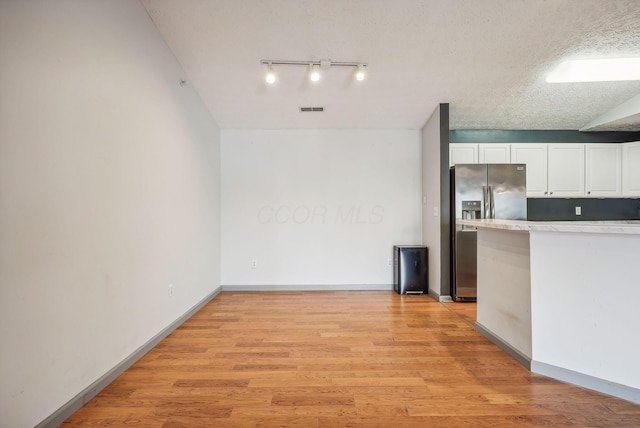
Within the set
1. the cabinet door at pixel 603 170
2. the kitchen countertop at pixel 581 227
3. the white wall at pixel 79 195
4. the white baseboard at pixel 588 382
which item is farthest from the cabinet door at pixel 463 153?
the white wall at pixel 79 195

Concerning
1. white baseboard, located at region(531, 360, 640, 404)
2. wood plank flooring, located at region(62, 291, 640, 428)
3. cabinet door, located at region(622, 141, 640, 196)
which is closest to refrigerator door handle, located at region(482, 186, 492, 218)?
wood plank flooring, located at region(62, 291, 640, 428)

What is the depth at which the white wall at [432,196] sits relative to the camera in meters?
3.77

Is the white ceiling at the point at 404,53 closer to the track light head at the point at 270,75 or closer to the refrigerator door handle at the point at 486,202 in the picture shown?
the track light head at the point at 270,75

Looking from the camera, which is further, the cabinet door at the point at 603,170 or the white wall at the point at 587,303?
the cabinet door at the point at 603,170

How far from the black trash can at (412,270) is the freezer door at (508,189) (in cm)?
114

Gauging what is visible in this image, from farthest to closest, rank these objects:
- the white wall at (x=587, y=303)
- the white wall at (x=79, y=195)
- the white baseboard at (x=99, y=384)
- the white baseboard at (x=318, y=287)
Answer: the white baseboard at (x=318, y=287) → the white wall at (x=587, y=303) → the white baseboard at (x=99, y=384) → the white wall at (x=79, y=195)

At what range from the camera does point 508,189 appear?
146 inches

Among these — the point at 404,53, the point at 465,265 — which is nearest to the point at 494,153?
the point at 465,265

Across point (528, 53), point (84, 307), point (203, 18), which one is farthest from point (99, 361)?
point (528, 53)

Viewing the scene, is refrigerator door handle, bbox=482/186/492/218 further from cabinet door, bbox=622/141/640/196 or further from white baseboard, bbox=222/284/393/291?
cabinet door, bbox=622/141/640/196

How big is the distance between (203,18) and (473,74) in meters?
2.86

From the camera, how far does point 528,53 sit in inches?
111

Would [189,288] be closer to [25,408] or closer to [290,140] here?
[25,408]

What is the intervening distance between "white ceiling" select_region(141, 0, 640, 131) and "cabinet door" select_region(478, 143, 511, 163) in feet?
1.28
